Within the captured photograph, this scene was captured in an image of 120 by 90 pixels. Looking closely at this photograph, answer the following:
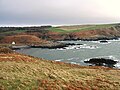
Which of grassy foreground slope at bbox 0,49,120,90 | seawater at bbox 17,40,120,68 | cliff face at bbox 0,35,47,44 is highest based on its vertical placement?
grassy foreground slope at bbox 0,49,120,90

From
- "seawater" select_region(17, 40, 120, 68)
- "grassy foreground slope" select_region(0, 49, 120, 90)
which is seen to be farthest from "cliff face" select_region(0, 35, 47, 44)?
"grassy foreground slope" select_region(0, 49, 120, 90)

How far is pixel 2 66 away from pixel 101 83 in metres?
12.1

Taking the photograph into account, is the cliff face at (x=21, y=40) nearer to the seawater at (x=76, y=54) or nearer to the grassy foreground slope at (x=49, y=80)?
the seawater at (x=76, y=54)

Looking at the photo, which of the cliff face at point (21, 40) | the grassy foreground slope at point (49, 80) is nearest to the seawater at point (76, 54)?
the grassy foreground slope at point (49, 80)

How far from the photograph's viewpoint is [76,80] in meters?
30.6

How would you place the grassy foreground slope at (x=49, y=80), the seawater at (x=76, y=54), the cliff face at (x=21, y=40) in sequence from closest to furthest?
the grassy foreground slope at (x=49, y=80), the seawater at (x=76, y=54), the cliff face at (x=21, y=40)

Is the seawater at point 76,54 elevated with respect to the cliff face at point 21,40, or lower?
lower

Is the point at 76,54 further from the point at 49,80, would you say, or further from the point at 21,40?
the point at 21,40

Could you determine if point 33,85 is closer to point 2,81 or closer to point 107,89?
point 2,81

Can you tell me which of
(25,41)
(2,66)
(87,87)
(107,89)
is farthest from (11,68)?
(25,41)

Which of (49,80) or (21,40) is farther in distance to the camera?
(21,40)

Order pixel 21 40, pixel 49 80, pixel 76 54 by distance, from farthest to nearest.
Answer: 1. pixel 21 40
2. pixel 76 54
3. pixel 49 80

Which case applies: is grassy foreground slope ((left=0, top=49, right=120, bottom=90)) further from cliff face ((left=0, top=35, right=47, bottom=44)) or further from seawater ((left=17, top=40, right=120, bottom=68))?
cliff face ((left=0, top=35, right=47, bottom=44))

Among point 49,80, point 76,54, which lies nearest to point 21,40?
point 76,54
